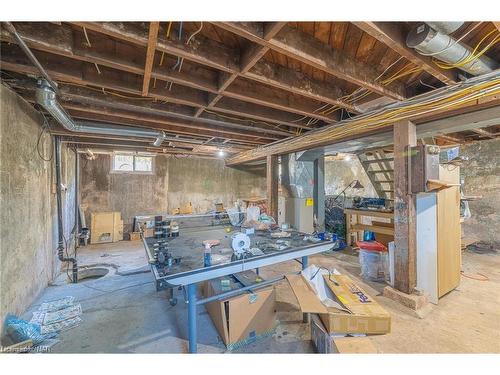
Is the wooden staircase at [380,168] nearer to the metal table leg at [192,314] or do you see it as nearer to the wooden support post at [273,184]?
the wooden support post at [273,184]

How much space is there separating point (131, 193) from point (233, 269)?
526 cm

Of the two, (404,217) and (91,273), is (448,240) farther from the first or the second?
(91,273)

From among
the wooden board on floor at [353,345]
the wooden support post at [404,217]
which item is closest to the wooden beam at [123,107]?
the wooden support post at [404,217]

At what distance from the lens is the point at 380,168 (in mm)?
4219

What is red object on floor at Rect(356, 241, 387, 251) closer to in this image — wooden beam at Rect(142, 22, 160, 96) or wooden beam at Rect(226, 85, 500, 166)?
wooden beam at Rect(226, 85, 500, 166)

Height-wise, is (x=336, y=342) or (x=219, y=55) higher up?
(x=219, y=55)

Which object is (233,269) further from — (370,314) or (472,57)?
(472,57)

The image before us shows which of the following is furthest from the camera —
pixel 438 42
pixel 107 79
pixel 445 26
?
pixel 107 79

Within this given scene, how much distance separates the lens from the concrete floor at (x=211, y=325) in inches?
66.4

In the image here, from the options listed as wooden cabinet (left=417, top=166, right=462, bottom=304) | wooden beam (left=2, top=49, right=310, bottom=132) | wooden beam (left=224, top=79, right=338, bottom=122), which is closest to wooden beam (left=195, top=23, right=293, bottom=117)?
wooden beam (left=224, top=79, right=338, bottom=122)

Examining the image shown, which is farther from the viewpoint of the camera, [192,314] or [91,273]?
[91,273]

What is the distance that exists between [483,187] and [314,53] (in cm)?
542

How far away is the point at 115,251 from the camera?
4.54m

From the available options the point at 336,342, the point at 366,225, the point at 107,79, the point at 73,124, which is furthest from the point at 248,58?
the point at 366,225
